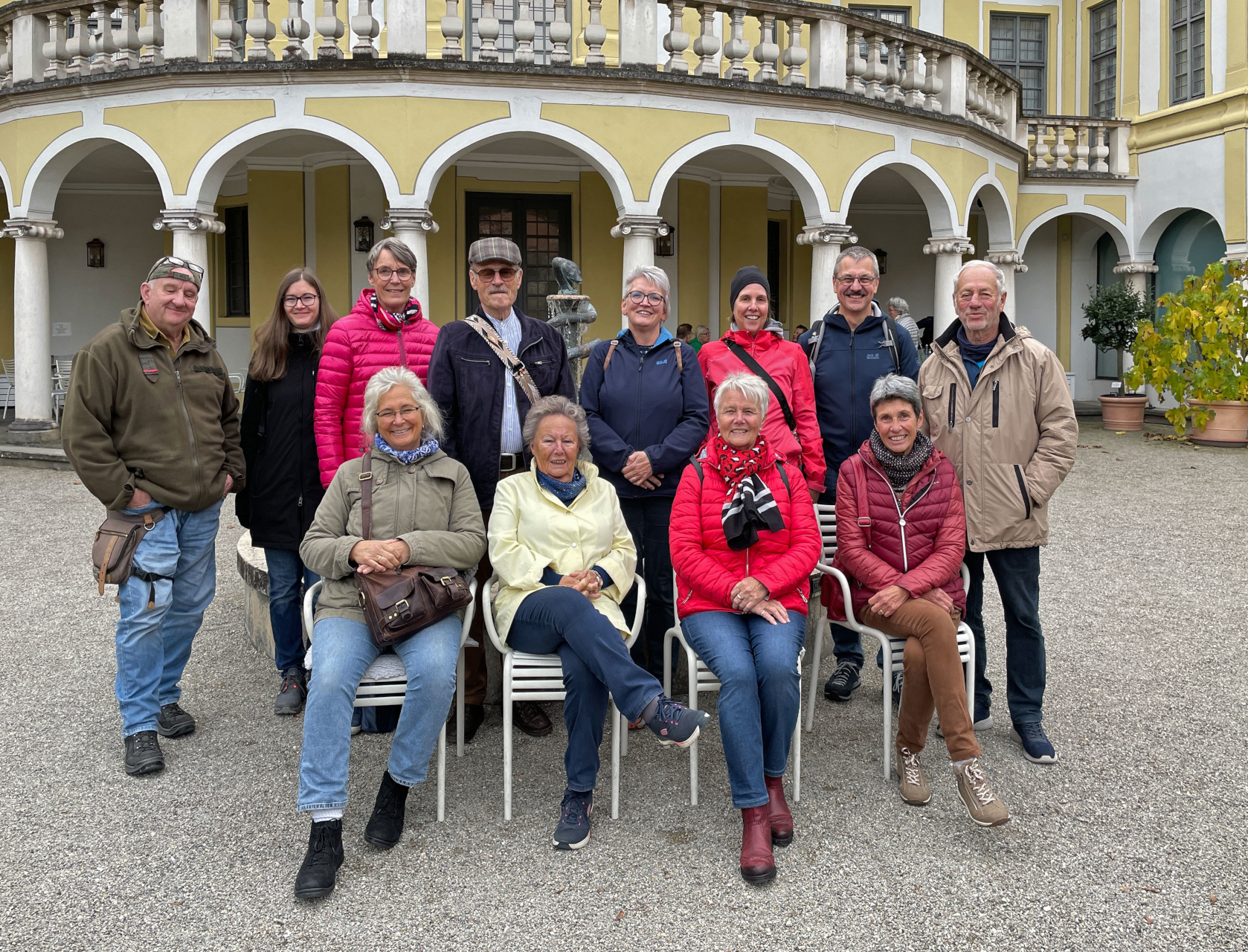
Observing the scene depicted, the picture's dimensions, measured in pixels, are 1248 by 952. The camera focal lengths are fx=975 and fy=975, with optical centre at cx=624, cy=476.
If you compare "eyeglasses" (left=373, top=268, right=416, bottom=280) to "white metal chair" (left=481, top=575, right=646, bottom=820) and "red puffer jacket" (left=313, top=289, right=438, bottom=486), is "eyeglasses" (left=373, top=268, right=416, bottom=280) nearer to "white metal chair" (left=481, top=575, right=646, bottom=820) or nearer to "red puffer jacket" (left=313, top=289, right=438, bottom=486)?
"red puffer jacket" (left=313, top=289, right=438, bottom=486)

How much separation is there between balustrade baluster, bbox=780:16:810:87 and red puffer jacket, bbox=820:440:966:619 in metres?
9.07

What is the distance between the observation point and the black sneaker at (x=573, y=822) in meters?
3.19

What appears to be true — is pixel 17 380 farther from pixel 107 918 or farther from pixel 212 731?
pixel 107 918

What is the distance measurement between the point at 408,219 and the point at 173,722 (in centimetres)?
780

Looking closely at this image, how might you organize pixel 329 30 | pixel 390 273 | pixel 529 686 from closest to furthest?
pixel 529 686 < pixel 390 273 < pixel 329 30

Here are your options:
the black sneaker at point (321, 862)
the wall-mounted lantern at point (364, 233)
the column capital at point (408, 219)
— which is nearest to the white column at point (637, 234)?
the column capital at point (408, 219)

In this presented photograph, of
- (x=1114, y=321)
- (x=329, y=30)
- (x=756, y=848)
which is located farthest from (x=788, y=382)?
(x=1114, y=321)

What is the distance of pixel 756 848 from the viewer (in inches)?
120

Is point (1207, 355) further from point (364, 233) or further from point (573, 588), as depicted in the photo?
point (573, 588)

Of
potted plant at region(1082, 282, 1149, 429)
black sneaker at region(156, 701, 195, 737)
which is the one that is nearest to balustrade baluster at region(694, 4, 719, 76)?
potted plant at region(1082, 282, 1149, 429)

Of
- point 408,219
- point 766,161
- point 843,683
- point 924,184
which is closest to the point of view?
point 843,683

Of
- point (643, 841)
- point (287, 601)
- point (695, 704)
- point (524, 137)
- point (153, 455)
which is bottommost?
point (643, 841)

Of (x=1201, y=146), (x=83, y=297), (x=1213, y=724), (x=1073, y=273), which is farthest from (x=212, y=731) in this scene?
(x=1073, y=273)

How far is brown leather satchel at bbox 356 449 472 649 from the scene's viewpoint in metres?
3.32
